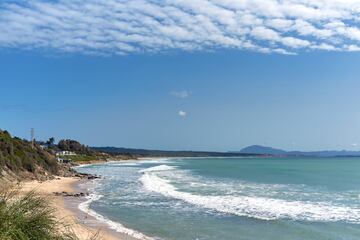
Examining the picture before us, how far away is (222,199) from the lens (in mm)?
36344

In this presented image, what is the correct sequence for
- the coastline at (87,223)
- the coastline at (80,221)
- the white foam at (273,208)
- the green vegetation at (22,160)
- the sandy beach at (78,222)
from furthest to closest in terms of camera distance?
the green vegetation at (22,160)
the white foam at (273,208)
the coastline at (87,223)
the coastline at (80,221)
the sandy beach at (78,222)

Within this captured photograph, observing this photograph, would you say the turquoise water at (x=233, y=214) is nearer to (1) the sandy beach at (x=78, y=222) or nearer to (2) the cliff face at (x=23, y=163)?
(1) the sandy beach at (x=78, y=222)

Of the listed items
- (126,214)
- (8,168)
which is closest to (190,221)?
(126,214)

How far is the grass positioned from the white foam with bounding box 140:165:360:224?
61.1ft

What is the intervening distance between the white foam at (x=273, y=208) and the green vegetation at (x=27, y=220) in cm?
1863

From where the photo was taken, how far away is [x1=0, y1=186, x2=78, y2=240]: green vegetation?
8.91 m

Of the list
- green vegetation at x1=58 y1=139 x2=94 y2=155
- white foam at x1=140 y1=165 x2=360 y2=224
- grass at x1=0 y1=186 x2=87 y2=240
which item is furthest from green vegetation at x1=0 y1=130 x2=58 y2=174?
green vegetation at x1=58 y1=139 x2=94 y2=155

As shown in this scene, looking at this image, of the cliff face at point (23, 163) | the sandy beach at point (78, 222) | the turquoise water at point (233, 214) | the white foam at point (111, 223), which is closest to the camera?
the sandy beach at point (78, 222)

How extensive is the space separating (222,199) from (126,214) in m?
9.86

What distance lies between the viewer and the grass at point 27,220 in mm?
8914

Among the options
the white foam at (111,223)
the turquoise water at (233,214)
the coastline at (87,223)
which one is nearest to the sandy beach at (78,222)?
the coastline at (87,223)

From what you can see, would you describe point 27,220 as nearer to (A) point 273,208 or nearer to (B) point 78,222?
(B) point 78,222

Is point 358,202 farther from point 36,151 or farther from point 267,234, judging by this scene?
point 36,151

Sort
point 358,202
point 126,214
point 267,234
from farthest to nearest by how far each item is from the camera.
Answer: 1. point 358,202
2. point 126,214
3. point 267,234
